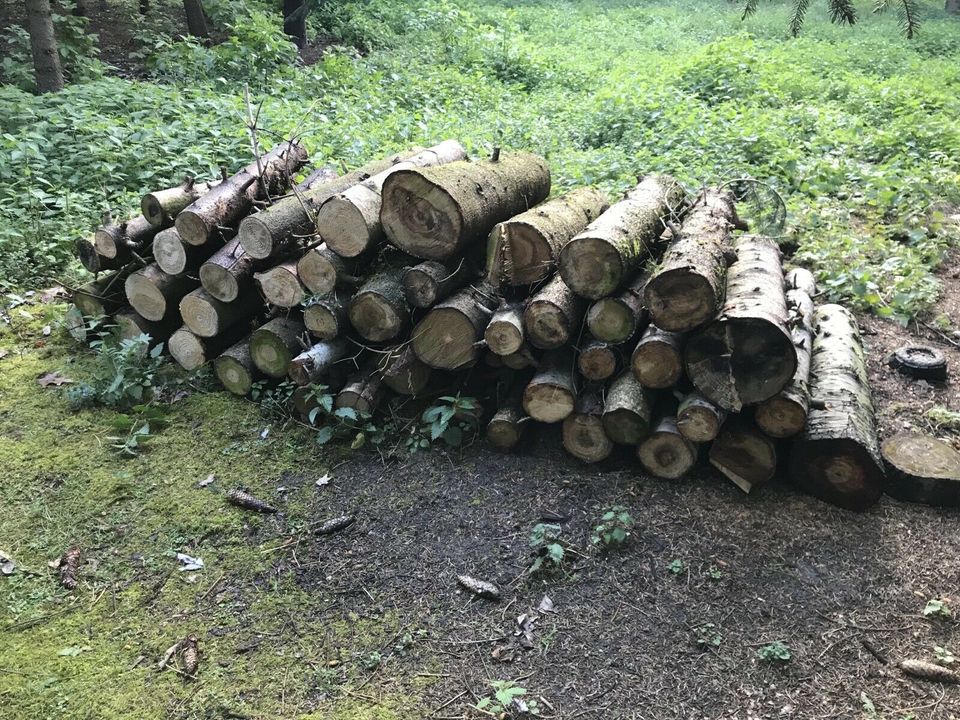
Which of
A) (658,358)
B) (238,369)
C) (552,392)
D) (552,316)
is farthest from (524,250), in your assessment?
(238,369)

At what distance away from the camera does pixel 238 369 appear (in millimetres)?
4969

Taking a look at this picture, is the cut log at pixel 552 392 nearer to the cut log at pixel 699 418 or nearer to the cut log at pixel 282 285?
the cut log at pixel 699 418

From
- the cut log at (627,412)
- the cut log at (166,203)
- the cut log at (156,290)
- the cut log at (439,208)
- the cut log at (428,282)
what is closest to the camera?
the cut log at (627,412)

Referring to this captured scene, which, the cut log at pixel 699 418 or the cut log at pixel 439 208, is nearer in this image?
the cut log at pixel 699 418

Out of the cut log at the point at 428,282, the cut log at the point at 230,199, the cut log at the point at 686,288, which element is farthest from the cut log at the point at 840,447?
the cut log at the point at 230,199

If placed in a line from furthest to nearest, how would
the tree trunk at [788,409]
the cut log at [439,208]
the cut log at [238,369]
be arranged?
the cut log at [238,369]
the cut log at [439,208]
the tree trunk at [788,409]

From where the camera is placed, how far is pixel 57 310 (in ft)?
19.5

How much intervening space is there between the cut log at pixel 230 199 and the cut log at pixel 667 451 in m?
3.21

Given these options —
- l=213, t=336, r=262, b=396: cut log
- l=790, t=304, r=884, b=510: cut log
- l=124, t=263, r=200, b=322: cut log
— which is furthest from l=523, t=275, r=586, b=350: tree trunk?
l=124, t=263, r=200, b=322: cut log

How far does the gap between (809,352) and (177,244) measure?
171 inches

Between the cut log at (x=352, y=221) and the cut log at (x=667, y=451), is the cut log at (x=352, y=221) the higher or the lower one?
the higher one

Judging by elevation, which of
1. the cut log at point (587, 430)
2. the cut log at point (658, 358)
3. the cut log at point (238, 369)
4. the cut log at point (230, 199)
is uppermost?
the cut log at point (230, 199)

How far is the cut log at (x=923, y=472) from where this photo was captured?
3.83 metres

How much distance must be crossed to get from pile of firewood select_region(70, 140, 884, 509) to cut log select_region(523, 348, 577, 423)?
0.04 feet
